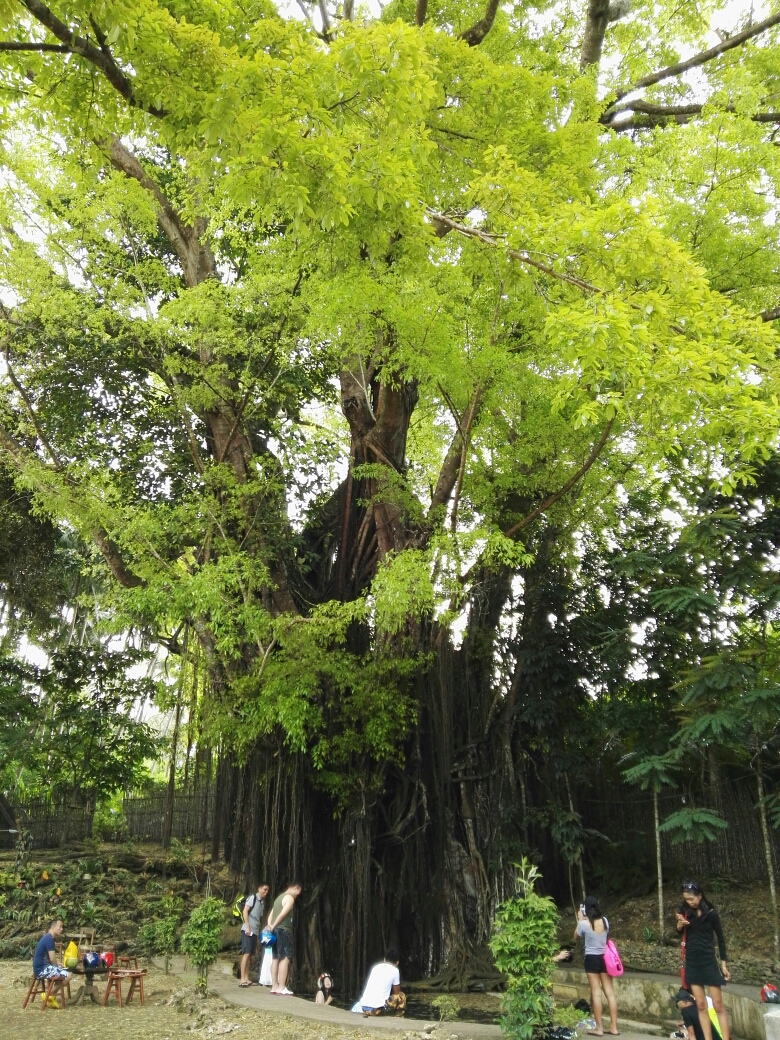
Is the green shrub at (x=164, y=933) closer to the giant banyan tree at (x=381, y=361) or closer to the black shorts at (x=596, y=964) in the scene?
the giant banyan tree at (x=381, y=361)

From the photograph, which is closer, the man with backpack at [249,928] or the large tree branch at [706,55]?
the man with backpack at [249,928]

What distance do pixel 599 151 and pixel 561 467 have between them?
2801mm

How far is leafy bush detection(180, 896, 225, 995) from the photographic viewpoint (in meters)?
6.53

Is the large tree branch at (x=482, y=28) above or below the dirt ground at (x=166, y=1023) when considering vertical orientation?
above

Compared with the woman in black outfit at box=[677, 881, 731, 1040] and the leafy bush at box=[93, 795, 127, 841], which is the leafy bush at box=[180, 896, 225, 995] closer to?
the woman in black outfit at box=[677, 881, 731, 1040]

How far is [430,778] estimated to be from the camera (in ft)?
27.7

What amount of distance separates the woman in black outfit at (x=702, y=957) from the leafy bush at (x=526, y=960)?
717 millimetres

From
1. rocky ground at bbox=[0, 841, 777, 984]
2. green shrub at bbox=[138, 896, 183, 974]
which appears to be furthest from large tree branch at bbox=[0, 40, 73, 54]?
rocky ground at bbox=[0, 841, 777, 984]

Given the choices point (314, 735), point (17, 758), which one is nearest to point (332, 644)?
point (314, 735)

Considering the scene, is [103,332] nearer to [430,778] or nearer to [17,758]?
[430,778]

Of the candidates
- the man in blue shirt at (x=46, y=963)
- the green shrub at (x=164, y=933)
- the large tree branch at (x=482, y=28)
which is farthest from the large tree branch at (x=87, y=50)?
the green shrub at (x=164, y=933)

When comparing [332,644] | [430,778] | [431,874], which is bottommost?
[431,874]

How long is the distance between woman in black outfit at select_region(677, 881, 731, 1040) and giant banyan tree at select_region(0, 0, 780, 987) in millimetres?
2489

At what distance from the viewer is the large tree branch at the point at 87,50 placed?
3.36 metres
